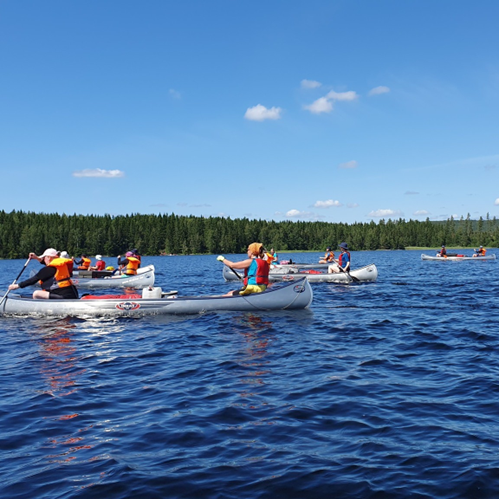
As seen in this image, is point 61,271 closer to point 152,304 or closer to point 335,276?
point 152,304

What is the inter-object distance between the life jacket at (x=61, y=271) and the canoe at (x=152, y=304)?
27.2 inches

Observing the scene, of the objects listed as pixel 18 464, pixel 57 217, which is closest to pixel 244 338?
pixel 18 464

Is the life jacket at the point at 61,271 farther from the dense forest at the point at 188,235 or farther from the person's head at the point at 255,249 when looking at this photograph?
the dense forest at the point at 188,235

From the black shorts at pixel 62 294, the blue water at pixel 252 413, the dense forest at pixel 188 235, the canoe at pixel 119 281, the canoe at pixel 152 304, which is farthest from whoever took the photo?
the dense forest at pixel 188 235

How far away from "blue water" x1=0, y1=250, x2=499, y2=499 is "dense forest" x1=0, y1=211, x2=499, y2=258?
122938 mm

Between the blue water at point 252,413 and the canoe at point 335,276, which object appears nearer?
the blue water at point 252,413

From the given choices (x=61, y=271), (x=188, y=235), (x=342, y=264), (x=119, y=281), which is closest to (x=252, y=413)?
(x=61, y=271)

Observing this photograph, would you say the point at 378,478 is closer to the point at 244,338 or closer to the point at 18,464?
the point at 18,464

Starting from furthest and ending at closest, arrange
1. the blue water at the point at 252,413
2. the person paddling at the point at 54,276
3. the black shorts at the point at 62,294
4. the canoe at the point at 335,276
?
the canoe at the point at 335,276 < the black shorts at the point at 62,294 < the person paddling at the point at 54,276 < the blue water at the point at 252,413

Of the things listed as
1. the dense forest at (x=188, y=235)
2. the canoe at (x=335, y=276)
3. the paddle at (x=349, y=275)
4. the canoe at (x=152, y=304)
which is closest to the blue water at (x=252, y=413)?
the canoe at (x=152, y=304)

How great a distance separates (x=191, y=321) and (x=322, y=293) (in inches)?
414

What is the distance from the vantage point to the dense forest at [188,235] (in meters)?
129

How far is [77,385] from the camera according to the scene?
9.17m

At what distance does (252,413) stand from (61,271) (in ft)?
39.6
